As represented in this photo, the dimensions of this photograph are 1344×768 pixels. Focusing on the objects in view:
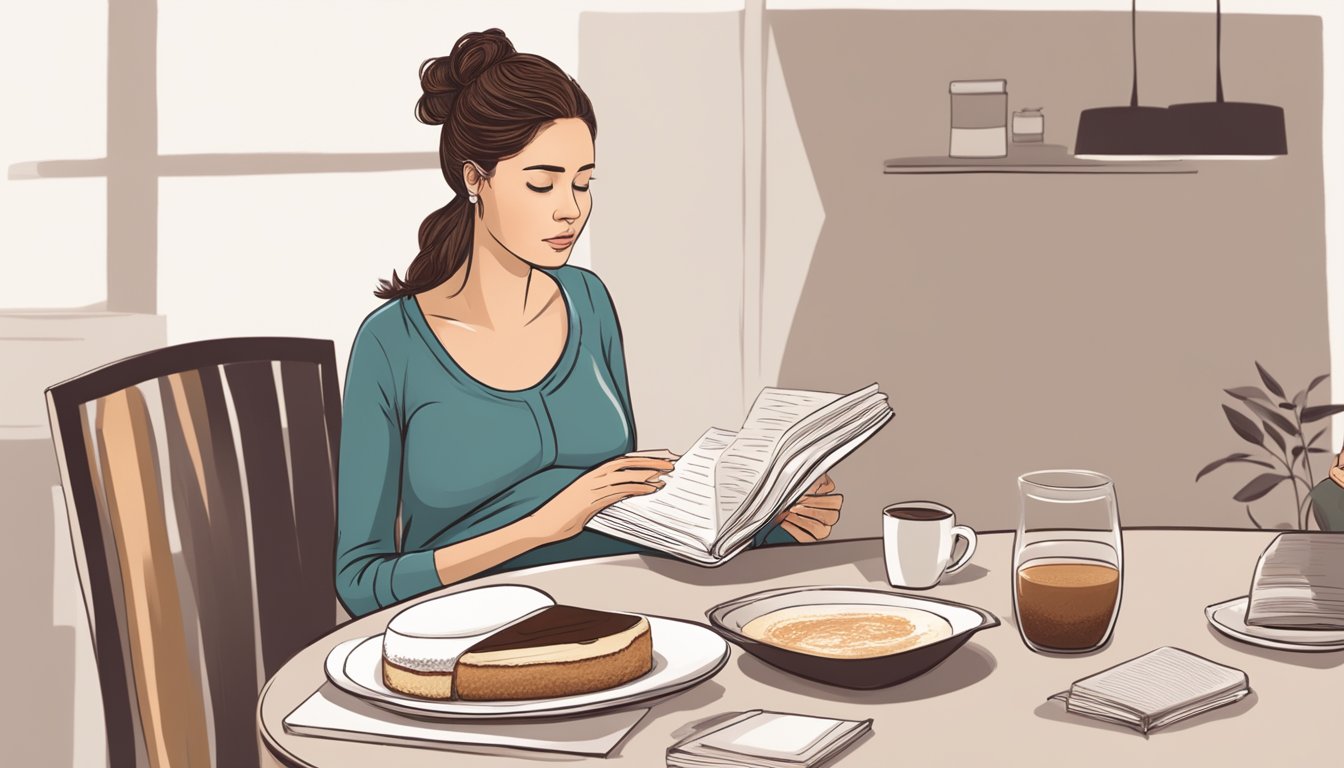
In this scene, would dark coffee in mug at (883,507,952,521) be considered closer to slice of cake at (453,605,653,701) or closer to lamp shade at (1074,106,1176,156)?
slice of cake at (453,605,653,701)

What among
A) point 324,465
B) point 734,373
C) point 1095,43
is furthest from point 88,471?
point 1095,43

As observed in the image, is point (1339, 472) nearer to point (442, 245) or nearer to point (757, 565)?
point (757, 565)

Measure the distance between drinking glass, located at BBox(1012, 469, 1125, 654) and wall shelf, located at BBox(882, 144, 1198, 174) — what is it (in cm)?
174

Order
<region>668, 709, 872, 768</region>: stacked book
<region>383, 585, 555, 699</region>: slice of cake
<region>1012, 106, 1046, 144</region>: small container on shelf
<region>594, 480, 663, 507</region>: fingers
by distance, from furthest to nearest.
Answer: <region>1012, 106, 1046, 144</region>: small container on shelf → <region>594, 480, 663, 507</region>: fingers → <region>383, 585, 555, 699</region>: slice of cake → <region>668, 709, 872, 768</region>: stacked book

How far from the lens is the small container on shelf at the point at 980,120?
9.45 ft

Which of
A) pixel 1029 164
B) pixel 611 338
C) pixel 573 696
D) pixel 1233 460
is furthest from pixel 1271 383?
pixel 573 696

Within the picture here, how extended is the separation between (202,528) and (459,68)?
0.78 metres

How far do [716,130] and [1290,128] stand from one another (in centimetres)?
142

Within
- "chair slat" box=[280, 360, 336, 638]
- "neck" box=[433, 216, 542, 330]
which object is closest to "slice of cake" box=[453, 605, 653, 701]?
"chair slat" box=[280, 360, 336, 638]

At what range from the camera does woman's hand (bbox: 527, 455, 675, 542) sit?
1.63 m

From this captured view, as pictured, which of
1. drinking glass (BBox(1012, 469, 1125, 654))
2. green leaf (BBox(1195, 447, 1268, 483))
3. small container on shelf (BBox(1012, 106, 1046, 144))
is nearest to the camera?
drinking glass (BBox(1012, 469, 1125, 654))

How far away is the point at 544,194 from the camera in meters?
1.84

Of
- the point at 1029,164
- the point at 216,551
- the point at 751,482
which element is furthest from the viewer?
the point at 1029,164

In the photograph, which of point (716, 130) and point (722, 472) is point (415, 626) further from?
point (716, 130)
